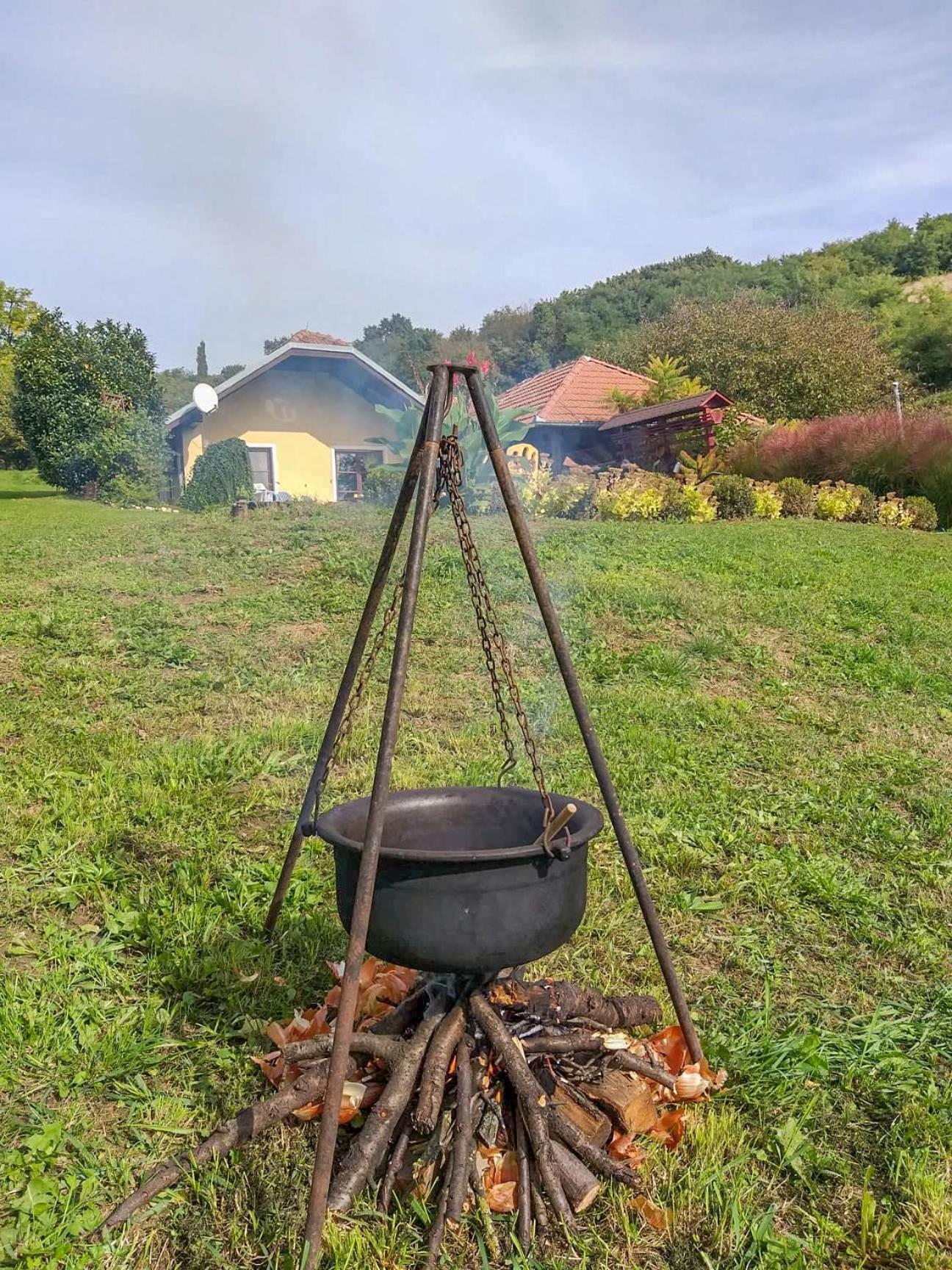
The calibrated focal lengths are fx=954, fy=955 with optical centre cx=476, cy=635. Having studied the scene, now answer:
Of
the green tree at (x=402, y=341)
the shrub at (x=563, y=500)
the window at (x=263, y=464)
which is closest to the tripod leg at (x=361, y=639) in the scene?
the green tree at (x=402, y=341)

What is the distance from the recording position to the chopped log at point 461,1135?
78.7 inches

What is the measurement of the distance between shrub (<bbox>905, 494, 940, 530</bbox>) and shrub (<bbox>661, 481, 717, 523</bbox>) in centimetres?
274

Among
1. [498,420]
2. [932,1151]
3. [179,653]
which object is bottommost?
[932,1151]

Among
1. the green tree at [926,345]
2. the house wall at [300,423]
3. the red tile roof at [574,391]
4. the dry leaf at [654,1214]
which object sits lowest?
the dry leaf at [654,1214]

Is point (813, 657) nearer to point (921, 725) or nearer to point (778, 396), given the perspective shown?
point (921, 725)

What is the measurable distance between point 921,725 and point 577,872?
3.89 metres

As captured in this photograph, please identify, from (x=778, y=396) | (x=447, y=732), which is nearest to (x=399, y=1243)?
(x=447, y=732)

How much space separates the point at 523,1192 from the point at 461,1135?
176 mm

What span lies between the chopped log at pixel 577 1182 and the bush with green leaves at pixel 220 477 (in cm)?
1474

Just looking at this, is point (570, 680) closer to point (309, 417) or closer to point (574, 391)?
point (309, 417)

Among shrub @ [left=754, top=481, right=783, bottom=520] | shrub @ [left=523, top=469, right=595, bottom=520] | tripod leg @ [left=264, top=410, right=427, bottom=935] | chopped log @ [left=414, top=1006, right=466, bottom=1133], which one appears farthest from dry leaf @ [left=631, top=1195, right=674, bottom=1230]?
shrub @ [left=754, top=481, right=783, bottom=520]

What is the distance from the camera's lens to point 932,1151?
7.36ft

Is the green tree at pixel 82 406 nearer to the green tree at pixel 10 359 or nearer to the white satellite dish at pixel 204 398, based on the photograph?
the white satellite dish at pixel 204 398

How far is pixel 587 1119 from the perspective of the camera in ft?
7.29
